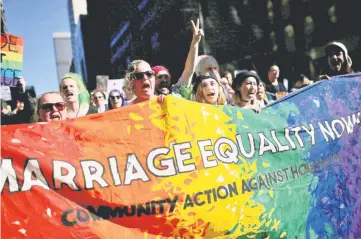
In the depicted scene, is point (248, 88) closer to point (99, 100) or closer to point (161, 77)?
point (161, 77)

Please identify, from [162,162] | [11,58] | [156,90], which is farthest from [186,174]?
[11,58]

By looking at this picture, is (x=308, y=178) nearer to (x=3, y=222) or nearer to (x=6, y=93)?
(x=3, y=222)

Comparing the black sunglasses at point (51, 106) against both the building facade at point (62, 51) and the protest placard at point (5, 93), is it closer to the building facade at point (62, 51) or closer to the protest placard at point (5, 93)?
the protest placard at point (5, 93)

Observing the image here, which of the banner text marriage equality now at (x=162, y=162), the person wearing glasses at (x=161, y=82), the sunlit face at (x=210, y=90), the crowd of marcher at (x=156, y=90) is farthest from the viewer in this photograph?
the person wearing glasses at (x=161, y=82)

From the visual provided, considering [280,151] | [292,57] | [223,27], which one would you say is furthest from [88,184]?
[292,57]

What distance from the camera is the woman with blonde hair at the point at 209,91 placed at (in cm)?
364

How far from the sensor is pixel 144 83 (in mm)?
3340

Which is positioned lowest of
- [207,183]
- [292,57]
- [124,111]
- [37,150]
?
[207,183]

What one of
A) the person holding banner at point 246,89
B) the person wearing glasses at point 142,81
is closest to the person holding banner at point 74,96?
the person wearing glasses at point 142,81

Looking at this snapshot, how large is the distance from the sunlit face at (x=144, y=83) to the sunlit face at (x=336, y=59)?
2265 mm

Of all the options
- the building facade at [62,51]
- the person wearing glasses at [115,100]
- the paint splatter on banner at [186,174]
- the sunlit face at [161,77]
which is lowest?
the paint splatter on banner at [186,174]

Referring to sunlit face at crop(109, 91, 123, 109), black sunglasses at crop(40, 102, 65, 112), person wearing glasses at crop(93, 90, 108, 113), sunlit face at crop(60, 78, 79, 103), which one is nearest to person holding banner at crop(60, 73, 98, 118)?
sunlit face at crop(60, 78, 79, 103)

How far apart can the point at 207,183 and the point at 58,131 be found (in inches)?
41.3

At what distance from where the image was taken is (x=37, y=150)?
8.01 feet
